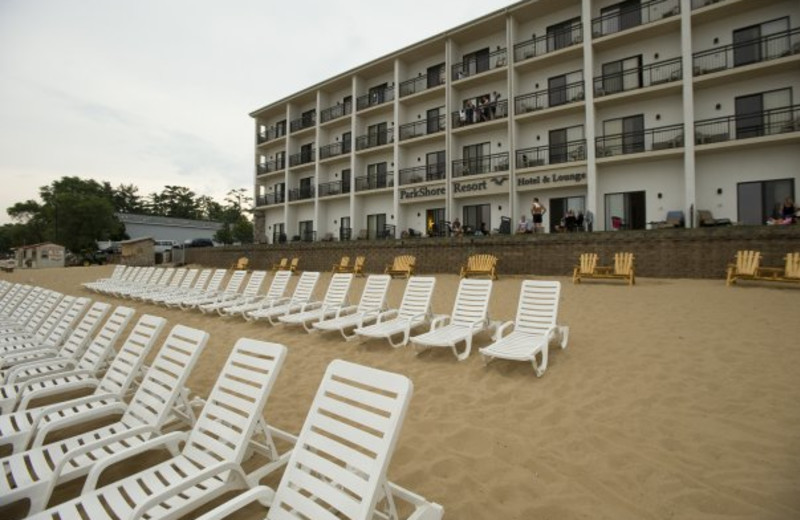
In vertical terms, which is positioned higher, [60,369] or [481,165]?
[481,165]

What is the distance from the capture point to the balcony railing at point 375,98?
25.2 m

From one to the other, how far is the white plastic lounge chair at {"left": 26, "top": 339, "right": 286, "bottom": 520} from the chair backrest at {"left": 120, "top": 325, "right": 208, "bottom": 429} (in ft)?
1.16

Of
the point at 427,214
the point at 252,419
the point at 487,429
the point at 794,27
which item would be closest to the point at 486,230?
the point at 427,214

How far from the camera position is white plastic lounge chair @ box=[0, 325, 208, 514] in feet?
7.29

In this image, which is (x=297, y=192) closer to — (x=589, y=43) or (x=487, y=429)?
(x=589, y=43)

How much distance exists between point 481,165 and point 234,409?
66.0 feet

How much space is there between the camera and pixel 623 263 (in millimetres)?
12492

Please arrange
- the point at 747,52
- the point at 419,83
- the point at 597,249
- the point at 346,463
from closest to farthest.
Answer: the point at 346,463 → the point at 597,249 → the point at 747,52 → the point at 419,83

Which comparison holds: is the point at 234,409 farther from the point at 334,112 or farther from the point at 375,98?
the point at 334,112

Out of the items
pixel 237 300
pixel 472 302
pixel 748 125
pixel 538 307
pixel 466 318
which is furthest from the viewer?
pixel 748 125

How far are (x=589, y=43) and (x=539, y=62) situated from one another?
2.41 metres

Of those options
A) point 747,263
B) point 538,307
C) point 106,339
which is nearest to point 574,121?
point 747,263

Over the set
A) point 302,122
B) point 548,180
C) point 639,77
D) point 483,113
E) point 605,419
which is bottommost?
point 605,419

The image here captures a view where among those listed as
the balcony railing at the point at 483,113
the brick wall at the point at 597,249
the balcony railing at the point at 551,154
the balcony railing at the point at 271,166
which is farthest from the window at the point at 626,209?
the balcony railing at the point at 271,166
